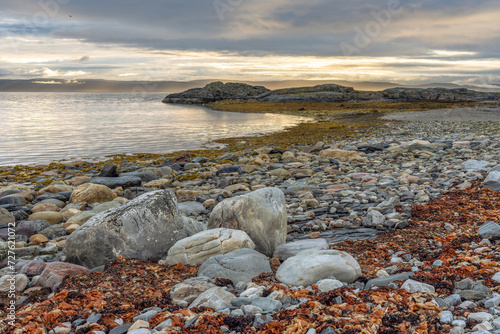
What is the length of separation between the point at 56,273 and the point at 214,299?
2412 mm

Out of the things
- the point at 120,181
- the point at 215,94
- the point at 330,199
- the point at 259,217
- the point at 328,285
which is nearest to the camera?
the point at 328,285

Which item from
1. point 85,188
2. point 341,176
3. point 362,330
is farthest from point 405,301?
point 85,188

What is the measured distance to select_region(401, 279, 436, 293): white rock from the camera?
11.8 ft

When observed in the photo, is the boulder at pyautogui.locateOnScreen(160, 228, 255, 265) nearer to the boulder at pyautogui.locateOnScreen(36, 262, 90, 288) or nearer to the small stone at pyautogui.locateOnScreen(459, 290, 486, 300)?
the boulder at pyautogui.locateOnScreen(36, 262, 90, 288)

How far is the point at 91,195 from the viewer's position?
10.1 metres

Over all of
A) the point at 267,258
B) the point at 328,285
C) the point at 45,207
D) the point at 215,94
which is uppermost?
the point at 215,94

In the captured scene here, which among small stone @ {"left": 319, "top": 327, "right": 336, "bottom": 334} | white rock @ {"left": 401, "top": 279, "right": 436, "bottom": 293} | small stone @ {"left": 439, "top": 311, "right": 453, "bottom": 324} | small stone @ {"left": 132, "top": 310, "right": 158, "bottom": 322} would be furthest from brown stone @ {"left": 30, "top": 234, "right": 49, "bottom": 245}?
small stone @ {"left": 439, "top": 311, "right": 453, "bottom": 324}

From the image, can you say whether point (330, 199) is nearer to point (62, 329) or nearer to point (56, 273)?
point (56, 273)

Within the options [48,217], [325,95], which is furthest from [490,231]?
[325,95]

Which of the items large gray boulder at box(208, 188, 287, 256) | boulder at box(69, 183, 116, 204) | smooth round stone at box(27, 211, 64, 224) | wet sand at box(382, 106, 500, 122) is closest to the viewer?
large gray boulder at box(208, 188, 287, 256)

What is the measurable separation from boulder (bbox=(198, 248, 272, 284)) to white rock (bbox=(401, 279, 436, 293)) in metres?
1.74

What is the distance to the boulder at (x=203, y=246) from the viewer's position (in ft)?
17.4

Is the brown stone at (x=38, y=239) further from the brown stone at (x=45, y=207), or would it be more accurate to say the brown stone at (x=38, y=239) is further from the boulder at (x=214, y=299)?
the boulder at (x=214, y=299)

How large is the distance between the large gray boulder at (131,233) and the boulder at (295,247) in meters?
1.69
